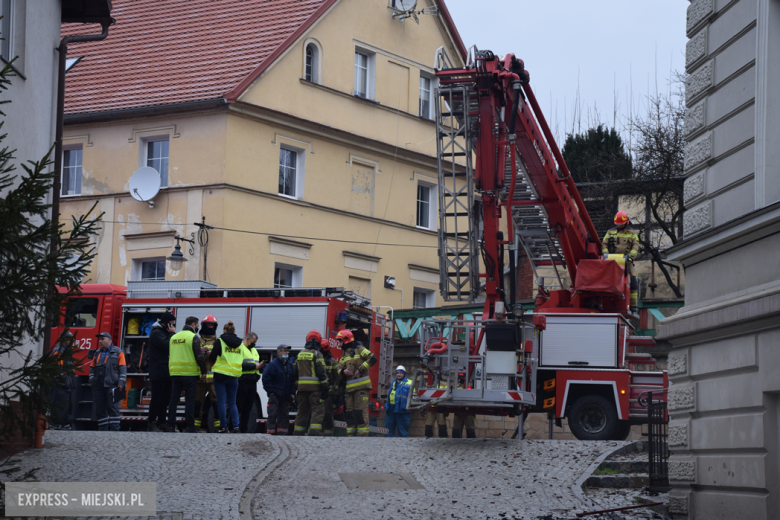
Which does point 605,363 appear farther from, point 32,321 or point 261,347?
point 32,321

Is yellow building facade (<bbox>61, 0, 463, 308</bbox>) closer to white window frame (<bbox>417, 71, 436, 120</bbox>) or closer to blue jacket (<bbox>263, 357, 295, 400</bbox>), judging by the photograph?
white window frame (<bbox>417, 71, 436, 120</bbox>)

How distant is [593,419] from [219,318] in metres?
7.98

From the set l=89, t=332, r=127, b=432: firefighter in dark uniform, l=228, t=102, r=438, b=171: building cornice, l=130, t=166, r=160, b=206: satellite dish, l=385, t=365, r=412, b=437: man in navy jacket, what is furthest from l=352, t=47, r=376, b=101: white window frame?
l=89, t=332, r=127, b=432: firefighter in dark uniform

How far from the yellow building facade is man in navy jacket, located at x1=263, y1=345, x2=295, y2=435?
858cm

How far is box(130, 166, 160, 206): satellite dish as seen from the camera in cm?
2659

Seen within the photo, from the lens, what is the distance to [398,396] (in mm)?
19719

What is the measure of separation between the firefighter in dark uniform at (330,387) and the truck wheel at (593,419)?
4.11 metres

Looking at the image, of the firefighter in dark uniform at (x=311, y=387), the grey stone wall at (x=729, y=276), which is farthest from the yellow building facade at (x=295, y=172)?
the grey stone wall at (x=729, y=276)

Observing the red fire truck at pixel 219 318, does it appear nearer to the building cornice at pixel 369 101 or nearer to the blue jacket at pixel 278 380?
the blue jacket at pixel 278 380

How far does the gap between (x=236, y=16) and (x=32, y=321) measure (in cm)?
2258

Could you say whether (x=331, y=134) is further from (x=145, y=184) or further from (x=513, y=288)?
(x=513, y=288)

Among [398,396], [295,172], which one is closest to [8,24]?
[398,396]

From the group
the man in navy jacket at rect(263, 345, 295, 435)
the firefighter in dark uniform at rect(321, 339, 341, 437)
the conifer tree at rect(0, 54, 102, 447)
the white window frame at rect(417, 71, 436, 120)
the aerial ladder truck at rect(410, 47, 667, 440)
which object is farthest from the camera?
the white window frame at rect(417, 71, 436, 120)

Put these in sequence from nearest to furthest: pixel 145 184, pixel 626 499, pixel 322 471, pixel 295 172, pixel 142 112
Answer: pixel 626 499 → pixel 322 471 → pixel 145 184 → pixel 142 112 → pixel 295 172
